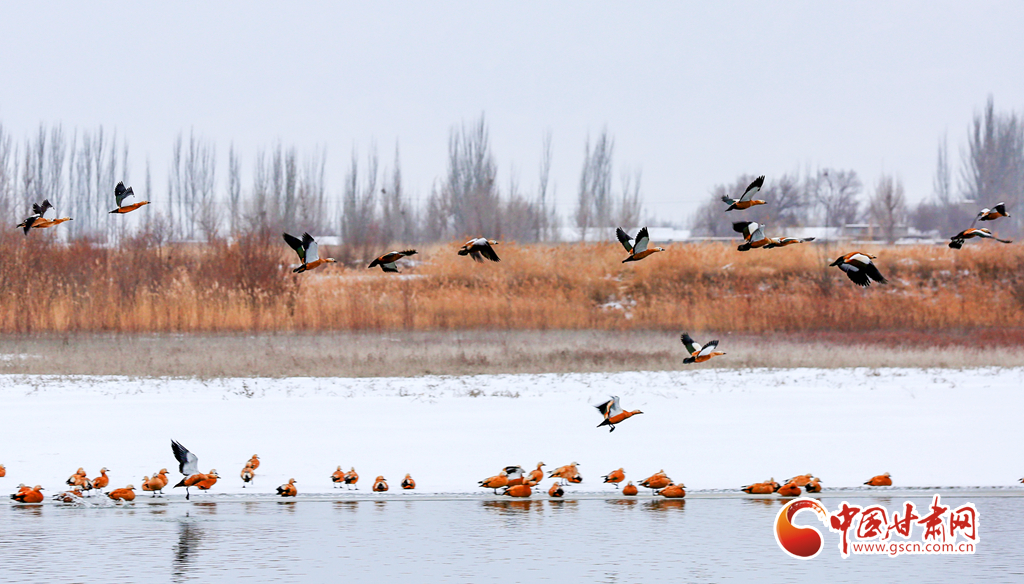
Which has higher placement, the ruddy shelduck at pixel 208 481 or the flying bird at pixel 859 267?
the flying bird at pixel 859 267

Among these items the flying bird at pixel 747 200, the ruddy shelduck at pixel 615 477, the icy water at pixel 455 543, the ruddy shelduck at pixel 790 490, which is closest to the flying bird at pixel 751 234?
the flying bird at pixel 747 200

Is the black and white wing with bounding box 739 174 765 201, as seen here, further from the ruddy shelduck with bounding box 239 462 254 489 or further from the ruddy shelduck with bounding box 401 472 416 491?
the ruddy shelduck with bounding box 239 462 254 489

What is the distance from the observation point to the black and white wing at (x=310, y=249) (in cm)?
809

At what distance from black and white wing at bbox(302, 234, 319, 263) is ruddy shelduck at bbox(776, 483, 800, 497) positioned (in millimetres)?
4338

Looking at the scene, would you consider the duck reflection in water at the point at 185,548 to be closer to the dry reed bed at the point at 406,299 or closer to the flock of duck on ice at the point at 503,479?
the flock of duck on ice at the point at 503,479

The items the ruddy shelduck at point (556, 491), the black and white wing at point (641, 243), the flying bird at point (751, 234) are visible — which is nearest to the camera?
the flying bird at point (751, 234)

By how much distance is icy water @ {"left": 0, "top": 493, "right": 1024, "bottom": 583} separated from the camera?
7004mm

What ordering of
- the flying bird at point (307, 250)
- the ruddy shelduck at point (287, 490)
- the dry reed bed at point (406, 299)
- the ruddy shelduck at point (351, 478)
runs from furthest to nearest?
the dry reed bed at point (406, 299)
the ruddy shelduck at point (351, 478)
the ruddy shelduck at point (287, 490)
the flying bird at point (307, 250)

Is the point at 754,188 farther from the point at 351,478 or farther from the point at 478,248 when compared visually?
the point at 351,478

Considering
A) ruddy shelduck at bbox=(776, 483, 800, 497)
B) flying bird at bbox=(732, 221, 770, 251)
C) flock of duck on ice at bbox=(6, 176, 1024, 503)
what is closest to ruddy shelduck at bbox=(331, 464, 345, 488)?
flock of duck on ice at bbox=(6, 176, 1024, 503)

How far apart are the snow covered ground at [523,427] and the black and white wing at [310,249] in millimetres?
2567

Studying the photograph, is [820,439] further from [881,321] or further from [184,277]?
[184,277]

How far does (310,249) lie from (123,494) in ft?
9.15

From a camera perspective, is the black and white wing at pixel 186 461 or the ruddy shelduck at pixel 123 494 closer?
the ruddy shelduck at pixel 123 494
